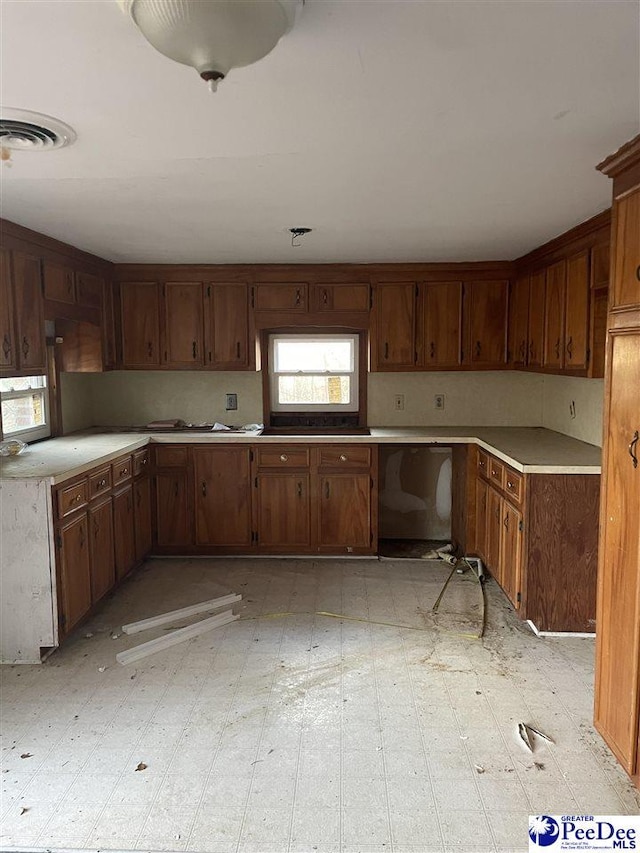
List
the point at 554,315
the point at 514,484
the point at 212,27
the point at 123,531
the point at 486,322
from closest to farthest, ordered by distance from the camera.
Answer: the point at 212,27 < the point at 514,484 < the point at 554,315 < the point at 123,531 < the point at 486,322

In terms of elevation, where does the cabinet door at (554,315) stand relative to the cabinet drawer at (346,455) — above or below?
above

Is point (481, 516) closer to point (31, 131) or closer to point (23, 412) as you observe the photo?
point (23, 412)

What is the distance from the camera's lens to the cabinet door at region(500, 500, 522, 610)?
3324 mm

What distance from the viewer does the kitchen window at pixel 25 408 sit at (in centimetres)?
382

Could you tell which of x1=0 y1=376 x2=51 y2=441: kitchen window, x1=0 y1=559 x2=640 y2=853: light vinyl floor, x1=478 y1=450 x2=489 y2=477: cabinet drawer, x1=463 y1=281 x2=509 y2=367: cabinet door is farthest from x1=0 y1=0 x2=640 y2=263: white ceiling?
x1=0 y1=559 x2=640 y2=853: light vinyl floor

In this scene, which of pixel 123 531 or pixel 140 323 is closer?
pixel 123 531

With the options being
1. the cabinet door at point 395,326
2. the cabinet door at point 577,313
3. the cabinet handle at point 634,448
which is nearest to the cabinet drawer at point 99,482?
the cabinet door at point 395,326

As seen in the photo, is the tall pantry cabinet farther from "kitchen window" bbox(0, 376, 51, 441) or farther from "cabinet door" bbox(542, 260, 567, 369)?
"kitchen window" bbox(0, 376, 51, 441)

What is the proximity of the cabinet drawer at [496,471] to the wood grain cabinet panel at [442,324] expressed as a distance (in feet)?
3.25

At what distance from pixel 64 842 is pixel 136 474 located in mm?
2514

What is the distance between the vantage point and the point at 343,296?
15.1 feet

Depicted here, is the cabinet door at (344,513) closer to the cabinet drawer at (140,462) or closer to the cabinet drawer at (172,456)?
the cabinet drawer at (172,456)

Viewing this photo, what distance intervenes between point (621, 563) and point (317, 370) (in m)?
3.15

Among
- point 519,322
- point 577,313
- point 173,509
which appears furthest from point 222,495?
point 577,313
